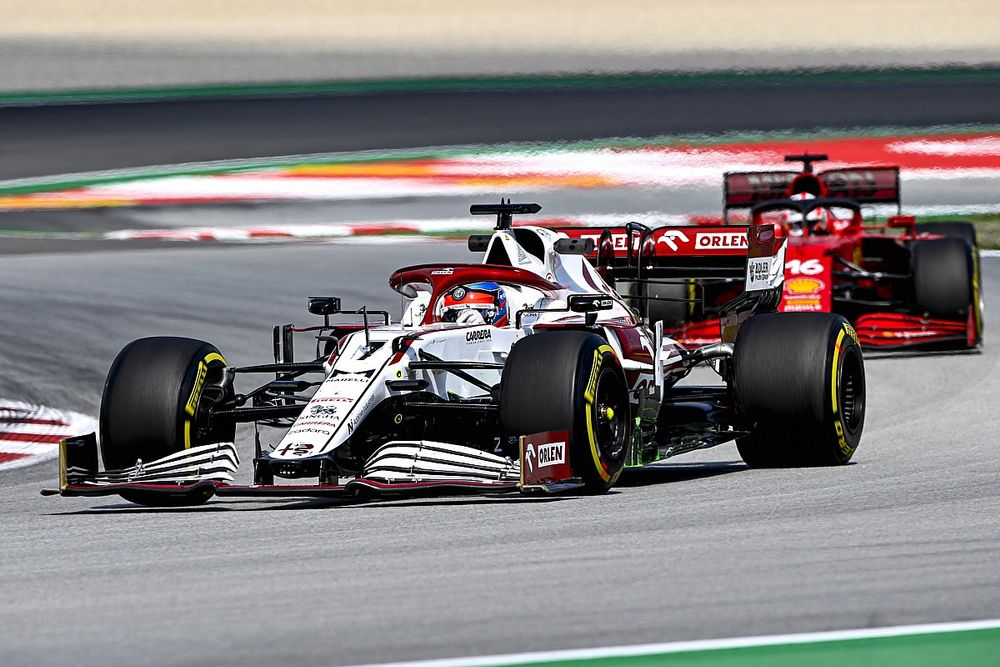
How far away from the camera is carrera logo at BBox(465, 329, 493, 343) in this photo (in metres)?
9.74

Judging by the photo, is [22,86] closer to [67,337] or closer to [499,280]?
[67,337]

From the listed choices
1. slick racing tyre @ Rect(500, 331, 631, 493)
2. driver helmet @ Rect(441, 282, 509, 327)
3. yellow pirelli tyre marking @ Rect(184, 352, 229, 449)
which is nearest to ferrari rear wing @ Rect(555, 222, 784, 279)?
driver helmet @ Rect(441, 282, 509, 327)

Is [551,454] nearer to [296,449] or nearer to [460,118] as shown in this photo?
[296,449]

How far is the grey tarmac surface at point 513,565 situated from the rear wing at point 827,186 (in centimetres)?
780

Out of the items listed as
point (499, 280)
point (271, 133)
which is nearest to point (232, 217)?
point (271, 133)

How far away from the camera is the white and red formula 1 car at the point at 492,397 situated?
28.8 feet

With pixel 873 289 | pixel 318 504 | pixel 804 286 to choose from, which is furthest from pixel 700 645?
pixel 873 289

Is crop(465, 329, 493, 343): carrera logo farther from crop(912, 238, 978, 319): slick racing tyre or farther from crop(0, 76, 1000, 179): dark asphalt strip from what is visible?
crop(0, 76, 1000, 179): dark asphalt strip

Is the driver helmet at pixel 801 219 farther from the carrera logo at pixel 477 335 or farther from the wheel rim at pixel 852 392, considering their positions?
the carrera logo at pixel 477 335

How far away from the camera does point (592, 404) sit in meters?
8.97

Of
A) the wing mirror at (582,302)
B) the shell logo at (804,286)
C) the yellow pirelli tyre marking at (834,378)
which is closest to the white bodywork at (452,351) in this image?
the wing mirror at (582,302)

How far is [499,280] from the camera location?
10219 millimetres

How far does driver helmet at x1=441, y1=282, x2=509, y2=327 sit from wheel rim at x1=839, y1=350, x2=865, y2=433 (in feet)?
6.91

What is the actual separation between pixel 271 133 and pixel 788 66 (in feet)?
29.8
